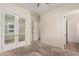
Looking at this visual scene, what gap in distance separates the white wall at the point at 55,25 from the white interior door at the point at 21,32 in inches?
14.3

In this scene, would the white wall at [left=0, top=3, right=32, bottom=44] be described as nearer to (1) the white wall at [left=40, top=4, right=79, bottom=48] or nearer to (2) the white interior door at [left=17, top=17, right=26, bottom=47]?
(2) the white interior door at [left=17, top=17, right=26, bottom=47]

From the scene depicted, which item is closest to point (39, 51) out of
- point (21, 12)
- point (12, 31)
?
point (12, 31)

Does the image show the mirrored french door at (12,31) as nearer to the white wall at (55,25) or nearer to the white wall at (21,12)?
the white wall at (21,12)

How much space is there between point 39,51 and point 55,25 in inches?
23.5

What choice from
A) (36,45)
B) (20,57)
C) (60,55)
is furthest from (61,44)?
(20,57)

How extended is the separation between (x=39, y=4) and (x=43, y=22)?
356 mm

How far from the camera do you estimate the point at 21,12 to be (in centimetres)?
188

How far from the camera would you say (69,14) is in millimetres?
1859

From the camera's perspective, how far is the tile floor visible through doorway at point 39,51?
1828 millimetres

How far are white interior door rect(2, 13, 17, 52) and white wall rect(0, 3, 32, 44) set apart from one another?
3.7 inches

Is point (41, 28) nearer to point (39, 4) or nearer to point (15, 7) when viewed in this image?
point (39, 4)

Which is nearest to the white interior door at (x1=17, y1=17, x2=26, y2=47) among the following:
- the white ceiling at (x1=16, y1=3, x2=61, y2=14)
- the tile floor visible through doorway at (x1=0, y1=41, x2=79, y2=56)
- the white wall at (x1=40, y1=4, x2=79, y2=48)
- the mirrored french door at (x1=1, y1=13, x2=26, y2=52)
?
the mirrored french door at (x1=1, y1=13, x2=26, y2=52)

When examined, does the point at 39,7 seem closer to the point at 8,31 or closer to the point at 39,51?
the point at 8,31

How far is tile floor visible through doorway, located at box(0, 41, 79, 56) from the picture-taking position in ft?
6.00
